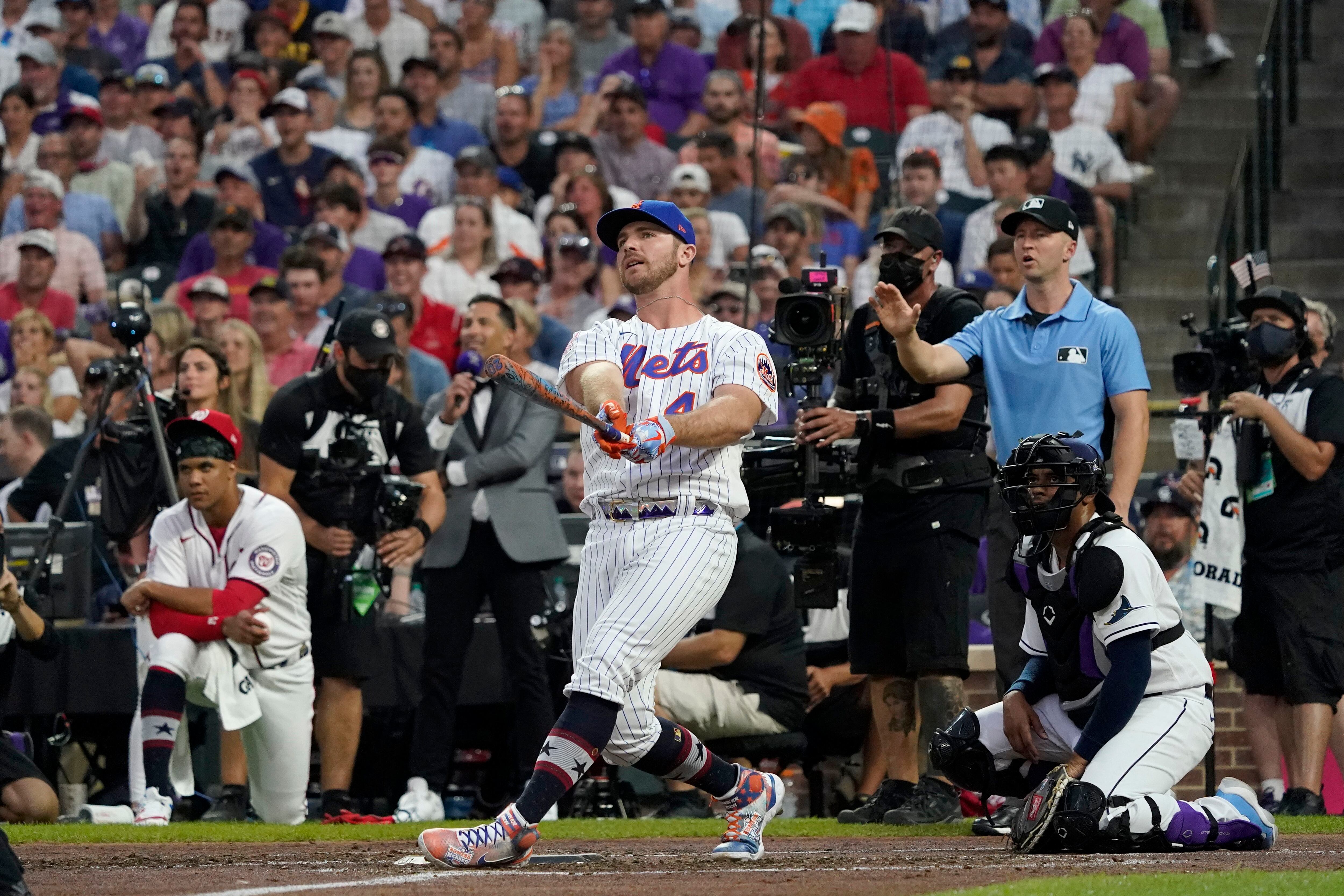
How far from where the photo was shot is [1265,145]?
40.6 feet

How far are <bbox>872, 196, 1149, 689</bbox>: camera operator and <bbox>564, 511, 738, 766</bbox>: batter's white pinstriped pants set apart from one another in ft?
5.18

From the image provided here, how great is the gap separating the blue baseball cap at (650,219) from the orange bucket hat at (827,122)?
720 cm

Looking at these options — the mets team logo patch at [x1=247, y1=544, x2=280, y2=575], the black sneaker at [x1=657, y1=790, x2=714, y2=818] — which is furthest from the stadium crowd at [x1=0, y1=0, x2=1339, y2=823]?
the mets team logo patch at [x1=247, y1=544, x2=280, y2=575]

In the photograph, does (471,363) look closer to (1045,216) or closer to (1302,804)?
(1045,216)

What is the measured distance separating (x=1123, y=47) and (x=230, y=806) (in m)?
8.38

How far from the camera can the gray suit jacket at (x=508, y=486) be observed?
882 cm

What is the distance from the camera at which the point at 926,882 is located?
5.09 metres

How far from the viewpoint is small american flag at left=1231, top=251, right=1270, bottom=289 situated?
8.53m

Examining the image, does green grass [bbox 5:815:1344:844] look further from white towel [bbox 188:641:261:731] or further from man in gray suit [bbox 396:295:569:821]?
man in gray suit [bbox 396:295:569:821]

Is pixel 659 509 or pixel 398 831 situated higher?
pixel 659 509

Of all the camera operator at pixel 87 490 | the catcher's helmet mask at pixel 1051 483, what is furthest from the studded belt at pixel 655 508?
the camera operator at pixel 87 490

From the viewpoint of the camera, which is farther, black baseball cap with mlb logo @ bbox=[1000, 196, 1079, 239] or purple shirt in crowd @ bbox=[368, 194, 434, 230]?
purple shirt in crowd @ bbox=[368, 194, 434, 230]

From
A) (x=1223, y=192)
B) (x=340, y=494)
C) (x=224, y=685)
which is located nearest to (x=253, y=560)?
(x=224, y=685)

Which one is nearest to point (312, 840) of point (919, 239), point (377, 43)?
point (919, 239)
